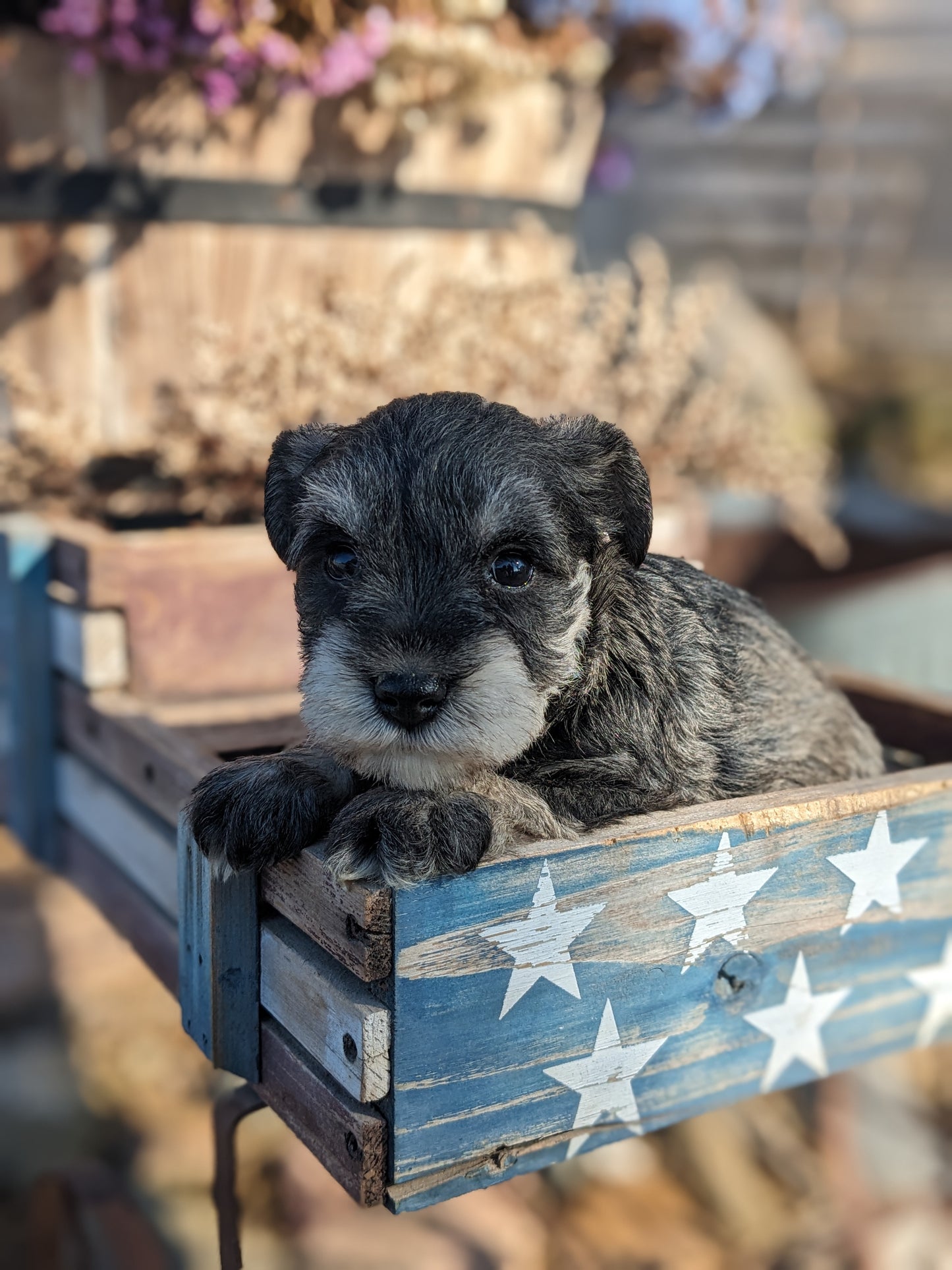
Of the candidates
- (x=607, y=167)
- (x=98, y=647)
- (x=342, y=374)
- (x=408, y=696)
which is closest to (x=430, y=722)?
(x=408, y=696)

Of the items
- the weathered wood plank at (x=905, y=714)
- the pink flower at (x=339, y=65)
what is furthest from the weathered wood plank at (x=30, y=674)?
the weathered wood plank at (x=905, y=714)

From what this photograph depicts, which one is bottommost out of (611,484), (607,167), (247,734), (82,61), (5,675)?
(5,675)

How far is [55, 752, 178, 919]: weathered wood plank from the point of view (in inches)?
96.7

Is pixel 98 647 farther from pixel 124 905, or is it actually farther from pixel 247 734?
pixel 124 905

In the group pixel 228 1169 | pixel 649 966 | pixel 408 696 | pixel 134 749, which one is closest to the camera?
pixel 408 696

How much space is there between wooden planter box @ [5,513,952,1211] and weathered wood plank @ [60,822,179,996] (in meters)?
0.03

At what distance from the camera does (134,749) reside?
252 cm

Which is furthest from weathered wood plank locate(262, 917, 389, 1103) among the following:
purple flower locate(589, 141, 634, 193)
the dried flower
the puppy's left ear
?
purple flower locate(589, 141, 634, 193)

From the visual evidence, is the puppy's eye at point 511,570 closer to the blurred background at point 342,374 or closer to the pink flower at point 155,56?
the blurred background at point 342,374

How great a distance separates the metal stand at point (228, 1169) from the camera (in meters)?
2.03

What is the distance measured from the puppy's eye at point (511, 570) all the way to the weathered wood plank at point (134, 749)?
2.42 ft

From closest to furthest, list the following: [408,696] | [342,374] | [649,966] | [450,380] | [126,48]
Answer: [408,696], [649,966], [126,48], [342,374], [450,380]

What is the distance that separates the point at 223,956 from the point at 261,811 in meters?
0.33

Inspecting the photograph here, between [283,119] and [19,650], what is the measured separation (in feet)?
6.60
